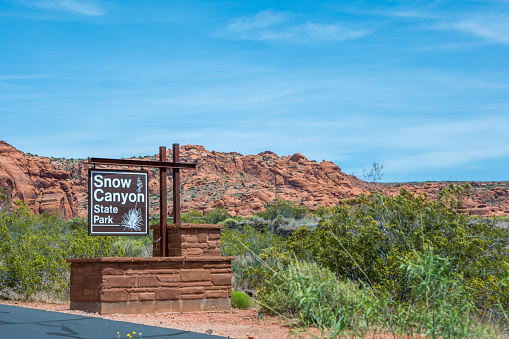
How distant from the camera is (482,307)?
36.4ft

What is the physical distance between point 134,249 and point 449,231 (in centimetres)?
1558

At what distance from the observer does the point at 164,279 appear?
1354 centimetres

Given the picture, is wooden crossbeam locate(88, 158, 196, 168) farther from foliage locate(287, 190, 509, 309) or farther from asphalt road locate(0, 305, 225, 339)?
foliage locate(287, 190, 509, 309)

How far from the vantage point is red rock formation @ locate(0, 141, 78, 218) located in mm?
62344

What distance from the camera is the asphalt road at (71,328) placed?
9.14 metres

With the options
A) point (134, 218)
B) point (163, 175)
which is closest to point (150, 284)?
point (134, 218)

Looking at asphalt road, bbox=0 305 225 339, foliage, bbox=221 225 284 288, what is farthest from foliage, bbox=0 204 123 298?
asphalt road, bbox=0 305 225 339

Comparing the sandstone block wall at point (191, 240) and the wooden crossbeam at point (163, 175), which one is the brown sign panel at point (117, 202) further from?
the sandstone block wall at point (191, 240)

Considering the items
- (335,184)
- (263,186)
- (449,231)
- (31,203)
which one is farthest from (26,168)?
(449,231)

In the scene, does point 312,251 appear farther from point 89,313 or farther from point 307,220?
point 307,220

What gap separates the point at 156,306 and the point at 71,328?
3.50 m

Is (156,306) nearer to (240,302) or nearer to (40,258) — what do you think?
(240,302)

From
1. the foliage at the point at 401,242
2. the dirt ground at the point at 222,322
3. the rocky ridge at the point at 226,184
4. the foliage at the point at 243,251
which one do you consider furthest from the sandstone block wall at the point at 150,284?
the rocky ridge at the point at 226,184

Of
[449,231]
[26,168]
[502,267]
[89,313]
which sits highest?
[26,168]
